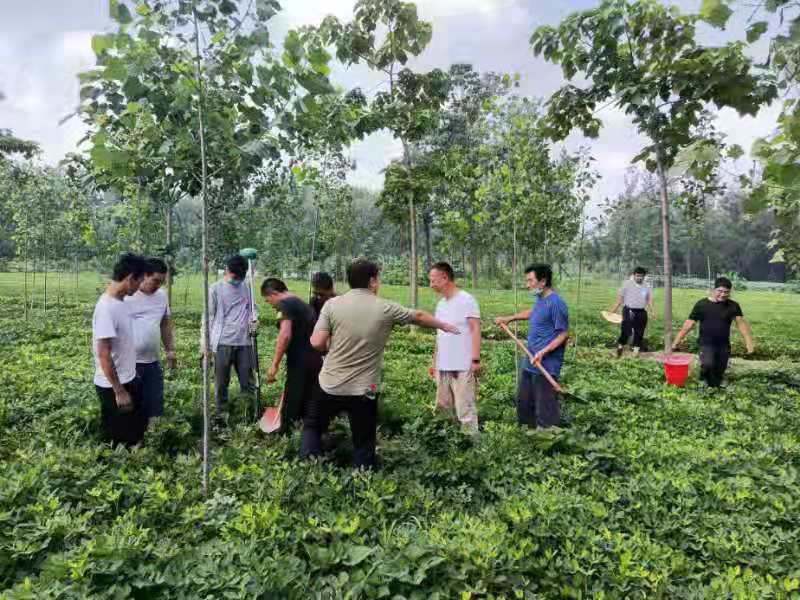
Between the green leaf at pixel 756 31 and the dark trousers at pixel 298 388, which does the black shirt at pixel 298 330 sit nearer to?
the dark trousers at pixel 298 388

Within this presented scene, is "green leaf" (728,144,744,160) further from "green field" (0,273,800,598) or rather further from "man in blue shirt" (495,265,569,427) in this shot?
"man in blue shirt" (495,265,569,427)

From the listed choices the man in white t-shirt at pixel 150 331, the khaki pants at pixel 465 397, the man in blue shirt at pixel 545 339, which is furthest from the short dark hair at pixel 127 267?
the man in blue shirt at pixel 545 339

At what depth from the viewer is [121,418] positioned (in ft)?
14.3

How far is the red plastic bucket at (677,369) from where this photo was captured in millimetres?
7805

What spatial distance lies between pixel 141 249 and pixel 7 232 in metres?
34.8

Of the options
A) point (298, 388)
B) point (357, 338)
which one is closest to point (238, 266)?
point (298, 388)

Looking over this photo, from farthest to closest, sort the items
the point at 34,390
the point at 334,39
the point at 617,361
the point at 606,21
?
the point at 334,39, the point at 617,361, the point at 606,21, the point at 34,390

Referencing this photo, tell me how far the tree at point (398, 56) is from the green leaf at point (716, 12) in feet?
30.3

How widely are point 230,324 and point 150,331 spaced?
1067 mm

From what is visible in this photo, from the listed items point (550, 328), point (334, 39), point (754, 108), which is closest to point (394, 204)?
point (334, 39)

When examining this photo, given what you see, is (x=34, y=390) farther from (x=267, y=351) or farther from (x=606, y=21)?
(x=606, y=21)

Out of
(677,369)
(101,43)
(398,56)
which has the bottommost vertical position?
(677,369)

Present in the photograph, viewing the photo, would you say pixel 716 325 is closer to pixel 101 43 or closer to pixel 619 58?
pixel 619 58

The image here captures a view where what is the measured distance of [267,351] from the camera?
10.8m
